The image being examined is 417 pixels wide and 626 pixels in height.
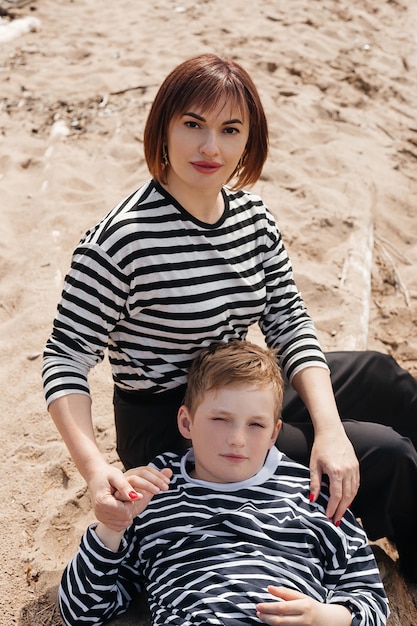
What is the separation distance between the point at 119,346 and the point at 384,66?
4.19 m

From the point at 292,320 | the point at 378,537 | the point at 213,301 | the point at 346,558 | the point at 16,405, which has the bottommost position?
the point at 16,405

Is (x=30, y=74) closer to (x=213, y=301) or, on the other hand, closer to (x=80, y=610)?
(x=213, y=301)

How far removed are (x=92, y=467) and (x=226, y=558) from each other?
364 millimetres

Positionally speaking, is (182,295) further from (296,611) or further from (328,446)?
(296,611)

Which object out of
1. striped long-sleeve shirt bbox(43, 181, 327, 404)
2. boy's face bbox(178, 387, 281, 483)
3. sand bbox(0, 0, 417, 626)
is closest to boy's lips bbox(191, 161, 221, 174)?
striped long-sleeve shirt bbox(43, 181, 327, 404)

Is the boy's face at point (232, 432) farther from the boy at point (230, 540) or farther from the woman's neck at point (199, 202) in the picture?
the woman's neck at point (199, 202)

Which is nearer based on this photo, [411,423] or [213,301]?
[213,301]

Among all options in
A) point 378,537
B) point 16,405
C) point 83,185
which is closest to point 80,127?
point 83,185

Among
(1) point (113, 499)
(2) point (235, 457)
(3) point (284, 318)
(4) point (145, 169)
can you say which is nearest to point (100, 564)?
(1) point (113, 499)

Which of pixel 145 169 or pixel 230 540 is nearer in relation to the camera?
pixel 230 540

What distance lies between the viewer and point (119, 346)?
6.54ft

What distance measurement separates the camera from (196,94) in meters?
1.90

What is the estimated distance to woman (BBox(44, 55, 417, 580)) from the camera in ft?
6.14

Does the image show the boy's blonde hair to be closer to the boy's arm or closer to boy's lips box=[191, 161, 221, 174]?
the boy's arm
